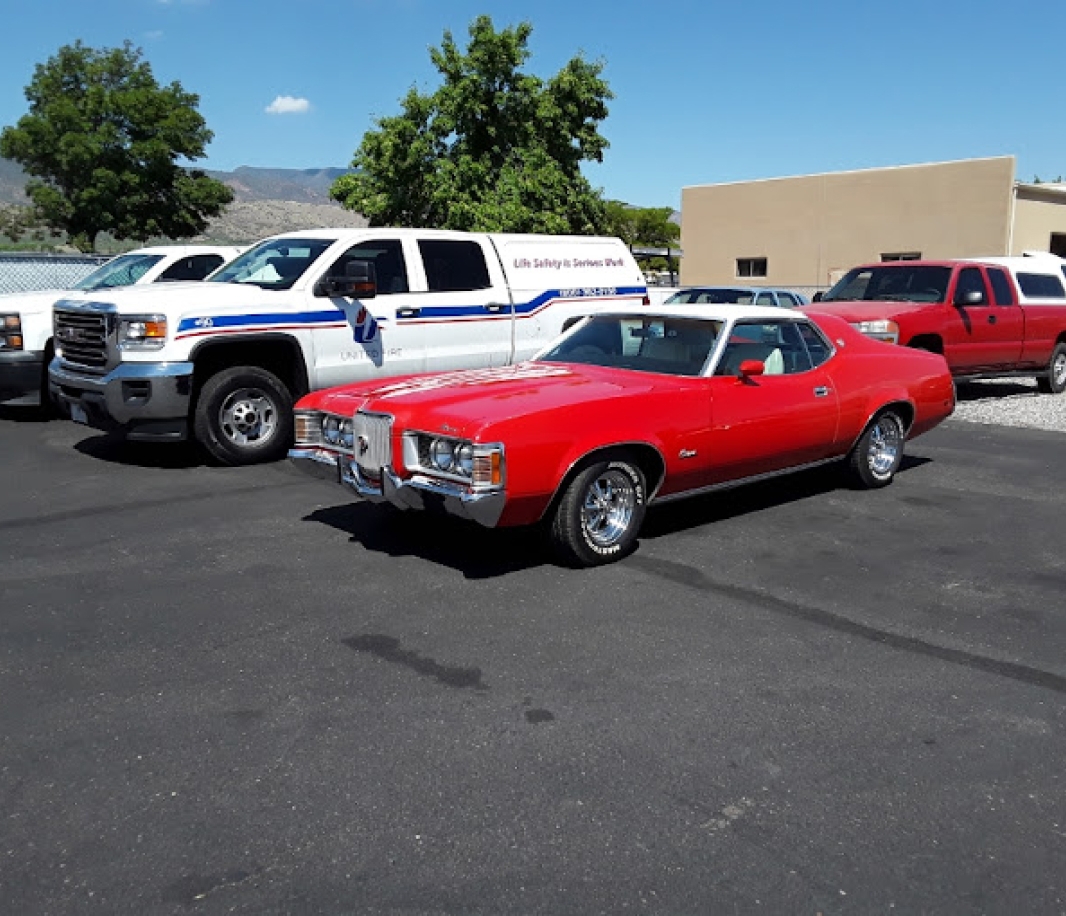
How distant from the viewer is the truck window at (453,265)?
32.4 ft

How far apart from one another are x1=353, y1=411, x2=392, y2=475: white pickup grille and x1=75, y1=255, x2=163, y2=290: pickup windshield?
24.0ft

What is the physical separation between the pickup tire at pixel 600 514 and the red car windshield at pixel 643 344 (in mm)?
965

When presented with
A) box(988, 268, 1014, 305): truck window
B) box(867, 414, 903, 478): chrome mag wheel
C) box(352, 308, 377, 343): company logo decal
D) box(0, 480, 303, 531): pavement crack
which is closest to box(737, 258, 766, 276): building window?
box(988, 268, 1014, 305): truck window

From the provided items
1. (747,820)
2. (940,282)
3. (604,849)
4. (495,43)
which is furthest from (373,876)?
(495,43)

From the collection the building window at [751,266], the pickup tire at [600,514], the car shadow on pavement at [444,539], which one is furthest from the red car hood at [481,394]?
the building window at [751,266]

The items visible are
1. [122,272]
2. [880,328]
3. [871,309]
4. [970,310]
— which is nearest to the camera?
[880,328]

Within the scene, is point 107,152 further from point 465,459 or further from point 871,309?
point 465,459

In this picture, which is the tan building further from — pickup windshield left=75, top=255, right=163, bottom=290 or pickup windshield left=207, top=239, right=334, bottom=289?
pickup windshield left=207, top=239, right=334, bottom=289

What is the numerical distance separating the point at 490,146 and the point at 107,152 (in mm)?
→ 22942

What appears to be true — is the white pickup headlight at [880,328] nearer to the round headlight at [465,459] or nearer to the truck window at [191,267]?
the round headlight at [465,459]

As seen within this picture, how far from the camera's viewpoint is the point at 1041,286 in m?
13.9

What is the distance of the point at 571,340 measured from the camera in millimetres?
7340

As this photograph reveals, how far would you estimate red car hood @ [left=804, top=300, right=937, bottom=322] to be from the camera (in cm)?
1164

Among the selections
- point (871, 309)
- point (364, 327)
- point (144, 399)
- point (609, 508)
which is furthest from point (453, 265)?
point (871, 309)
